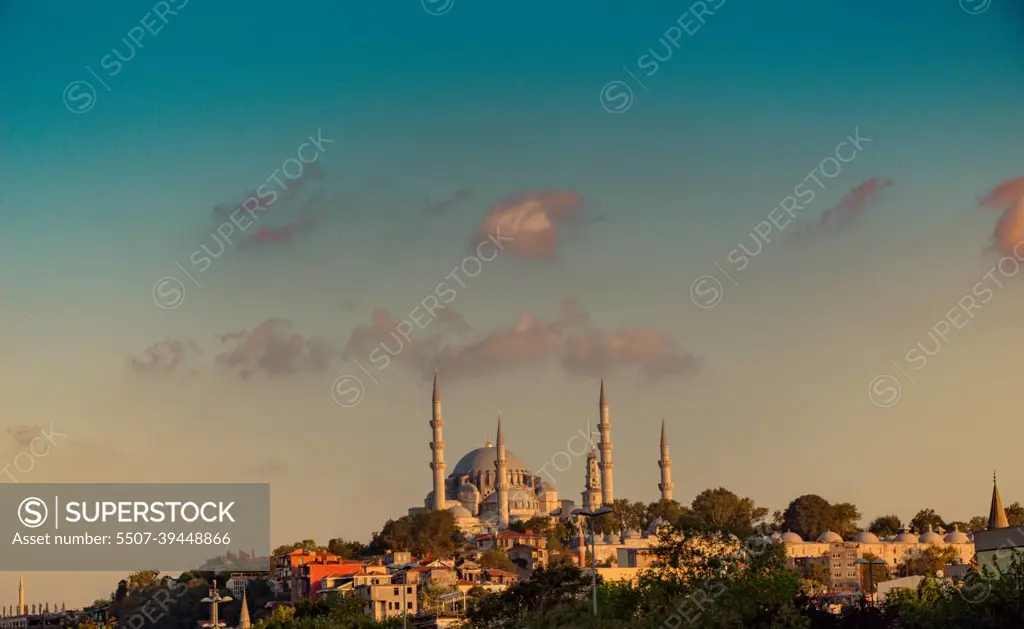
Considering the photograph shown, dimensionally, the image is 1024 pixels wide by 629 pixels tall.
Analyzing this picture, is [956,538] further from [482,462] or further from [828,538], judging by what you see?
[482,462]

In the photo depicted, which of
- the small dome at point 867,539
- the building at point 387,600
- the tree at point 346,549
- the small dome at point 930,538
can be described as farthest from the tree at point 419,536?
the small dome at point 930,538

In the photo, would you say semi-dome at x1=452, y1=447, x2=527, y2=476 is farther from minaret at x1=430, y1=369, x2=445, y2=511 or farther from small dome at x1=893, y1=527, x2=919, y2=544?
small dome at x1=893, y1=527, x2=919, y2=544

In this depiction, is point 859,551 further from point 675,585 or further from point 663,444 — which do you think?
point 675,585

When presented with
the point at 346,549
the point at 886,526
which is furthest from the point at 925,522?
the point at 346,549

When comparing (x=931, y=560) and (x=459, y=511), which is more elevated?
(x=459, y=511)

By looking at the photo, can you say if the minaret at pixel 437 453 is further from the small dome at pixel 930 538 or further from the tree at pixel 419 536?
the small dome at pixel 930 538

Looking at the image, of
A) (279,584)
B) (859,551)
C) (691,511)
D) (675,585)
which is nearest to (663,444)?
(691,511)

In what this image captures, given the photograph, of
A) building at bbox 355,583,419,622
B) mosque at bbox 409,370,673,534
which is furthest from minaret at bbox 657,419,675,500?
building at bbox 355,583,419,622
